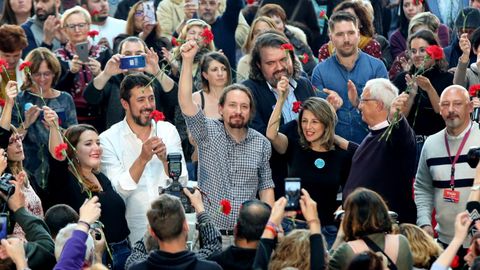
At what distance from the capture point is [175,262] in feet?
30.6

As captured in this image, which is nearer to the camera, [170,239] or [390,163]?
[170,239]

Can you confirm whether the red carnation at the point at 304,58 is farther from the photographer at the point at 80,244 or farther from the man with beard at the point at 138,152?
the photographer at the point at 80,244

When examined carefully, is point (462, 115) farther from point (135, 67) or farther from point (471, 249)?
point (135, 67)

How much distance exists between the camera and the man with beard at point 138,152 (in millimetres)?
12016

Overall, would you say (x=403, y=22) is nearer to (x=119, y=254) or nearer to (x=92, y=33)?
(x=92, y=33)

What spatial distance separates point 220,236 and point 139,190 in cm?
158

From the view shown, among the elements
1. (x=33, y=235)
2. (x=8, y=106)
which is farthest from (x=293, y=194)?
(x=8, y=106)

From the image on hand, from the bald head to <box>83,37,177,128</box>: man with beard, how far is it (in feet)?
9.55

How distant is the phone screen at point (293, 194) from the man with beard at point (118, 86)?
13.0 ft

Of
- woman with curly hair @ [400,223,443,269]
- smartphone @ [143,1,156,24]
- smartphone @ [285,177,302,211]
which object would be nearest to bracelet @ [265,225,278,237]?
smartphone @ [285,177,302,211]

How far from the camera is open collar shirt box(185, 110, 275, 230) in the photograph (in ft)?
38.8

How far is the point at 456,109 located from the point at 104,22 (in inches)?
203

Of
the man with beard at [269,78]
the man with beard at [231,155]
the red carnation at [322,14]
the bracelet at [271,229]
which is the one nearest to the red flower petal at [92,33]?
the man with beard at [269,78]

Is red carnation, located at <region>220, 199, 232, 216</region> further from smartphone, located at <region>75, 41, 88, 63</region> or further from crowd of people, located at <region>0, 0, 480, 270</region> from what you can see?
smartphone, located at <region>75, 41, 88, 63</region>
